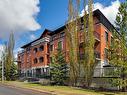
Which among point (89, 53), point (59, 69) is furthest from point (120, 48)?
point (59, 69)

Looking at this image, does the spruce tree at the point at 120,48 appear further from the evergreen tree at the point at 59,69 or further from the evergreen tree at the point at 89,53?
the evergreen tree at the point at 59,69

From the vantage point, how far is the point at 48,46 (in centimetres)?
6369

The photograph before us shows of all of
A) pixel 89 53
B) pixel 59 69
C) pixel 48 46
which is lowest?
Result: pixel 59 69

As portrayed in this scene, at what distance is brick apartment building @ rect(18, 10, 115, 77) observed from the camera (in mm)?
44812

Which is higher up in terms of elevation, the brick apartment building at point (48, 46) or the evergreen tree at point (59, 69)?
the brick apartment building at point (48, 46)

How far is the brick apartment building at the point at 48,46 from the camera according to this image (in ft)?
147

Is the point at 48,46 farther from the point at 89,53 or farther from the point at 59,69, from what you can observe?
the point at 89,53

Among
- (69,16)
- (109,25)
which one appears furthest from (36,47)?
(69,16)

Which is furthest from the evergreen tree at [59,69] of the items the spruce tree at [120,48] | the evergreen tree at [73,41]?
the spruce tree at [120,48]

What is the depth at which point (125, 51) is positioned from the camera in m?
28.7

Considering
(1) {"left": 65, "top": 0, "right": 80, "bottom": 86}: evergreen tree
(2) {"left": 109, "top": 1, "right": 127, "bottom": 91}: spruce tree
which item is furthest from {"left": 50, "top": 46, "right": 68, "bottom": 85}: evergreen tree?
(2) {"left": 109, "top": 1, "right": 127, "bottom": 91}: spruce tree

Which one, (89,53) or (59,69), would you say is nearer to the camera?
(89,53)

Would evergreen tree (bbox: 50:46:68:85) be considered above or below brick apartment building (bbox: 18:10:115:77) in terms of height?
below

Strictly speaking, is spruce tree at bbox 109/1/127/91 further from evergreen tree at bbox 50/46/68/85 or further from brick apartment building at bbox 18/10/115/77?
evergreen tree at bbox 50/46/68/85
